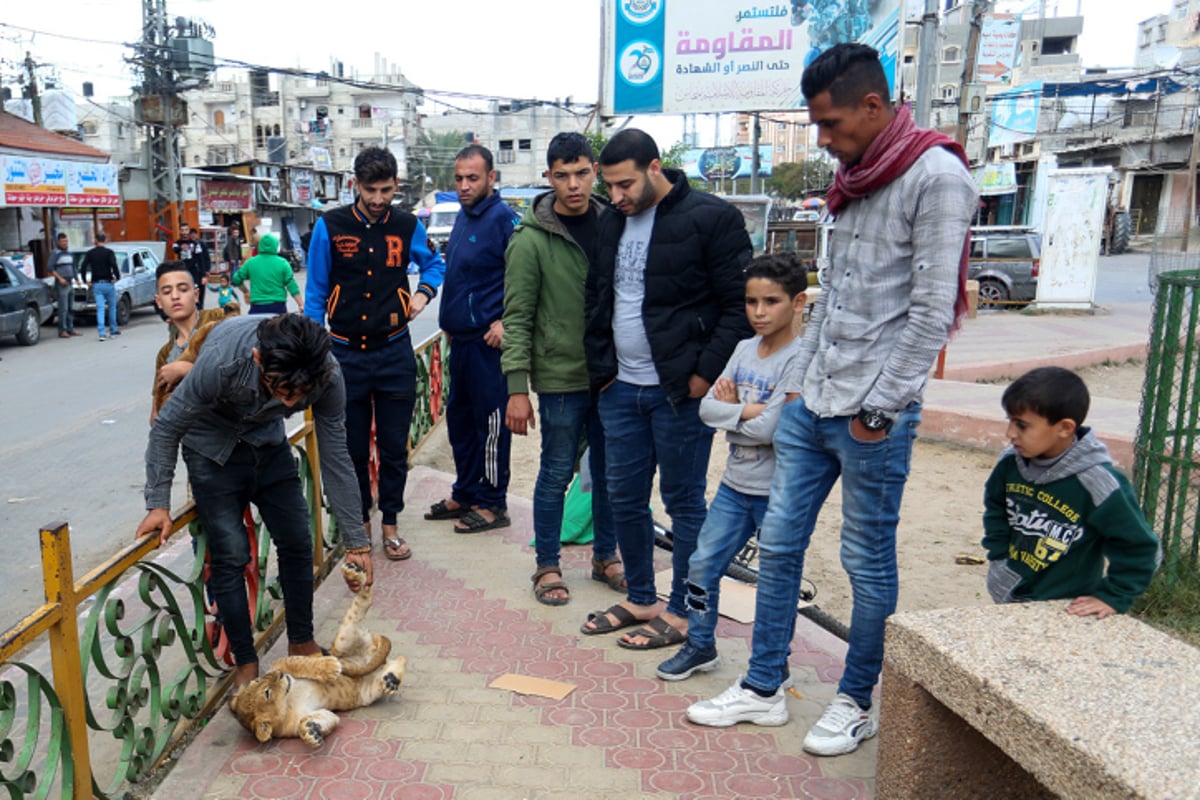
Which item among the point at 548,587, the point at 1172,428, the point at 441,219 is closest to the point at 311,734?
the point at 548,587

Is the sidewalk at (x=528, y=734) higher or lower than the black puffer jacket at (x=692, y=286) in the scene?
lower

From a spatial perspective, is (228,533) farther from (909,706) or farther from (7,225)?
(7,225)

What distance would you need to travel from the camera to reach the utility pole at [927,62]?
8.61 m

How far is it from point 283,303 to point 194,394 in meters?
7.96

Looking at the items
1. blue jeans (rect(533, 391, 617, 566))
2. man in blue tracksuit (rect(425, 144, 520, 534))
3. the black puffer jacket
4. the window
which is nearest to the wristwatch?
the black puffer jacket

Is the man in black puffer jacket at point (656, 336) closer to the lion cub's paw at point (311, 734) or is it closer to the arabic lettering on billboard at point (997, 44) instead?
the lion cub's paw at point (311, 734)

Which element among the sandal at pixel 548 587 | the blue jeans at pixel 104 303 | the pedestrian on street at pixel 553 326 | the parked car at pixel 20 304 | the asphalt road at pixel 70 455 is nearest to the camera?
the pedestrian on street at pixel 553 326

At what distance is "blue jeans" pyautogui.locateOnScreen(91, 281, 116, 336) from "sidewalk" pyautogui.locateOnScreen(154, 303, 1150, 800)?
13295mm

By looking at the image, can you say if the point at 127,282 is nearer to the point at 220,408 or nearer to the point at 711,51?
the point at 711,51

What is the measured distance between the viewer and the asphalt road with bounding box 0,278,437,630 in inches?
209

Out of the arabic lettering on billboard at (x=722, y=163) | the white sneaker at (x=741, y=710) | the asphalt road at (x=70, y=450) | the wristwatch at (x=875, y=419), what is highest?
the arabic lettering on billboard at (x=722, y=163)

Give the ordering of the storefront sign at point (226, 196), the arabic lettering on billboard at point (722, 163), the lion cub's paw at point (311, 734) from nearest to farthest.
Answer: the lion cub's paw at point (311, 734), the arabic lettering on billboard at point (722, 163), the storefront sign at point (226, 196)

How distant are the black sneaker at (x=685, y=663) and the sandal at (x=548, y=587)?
78 centimetres

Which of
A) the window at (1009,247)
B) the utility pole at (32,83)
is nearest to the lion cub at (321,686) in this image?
the window at (1009,247)
